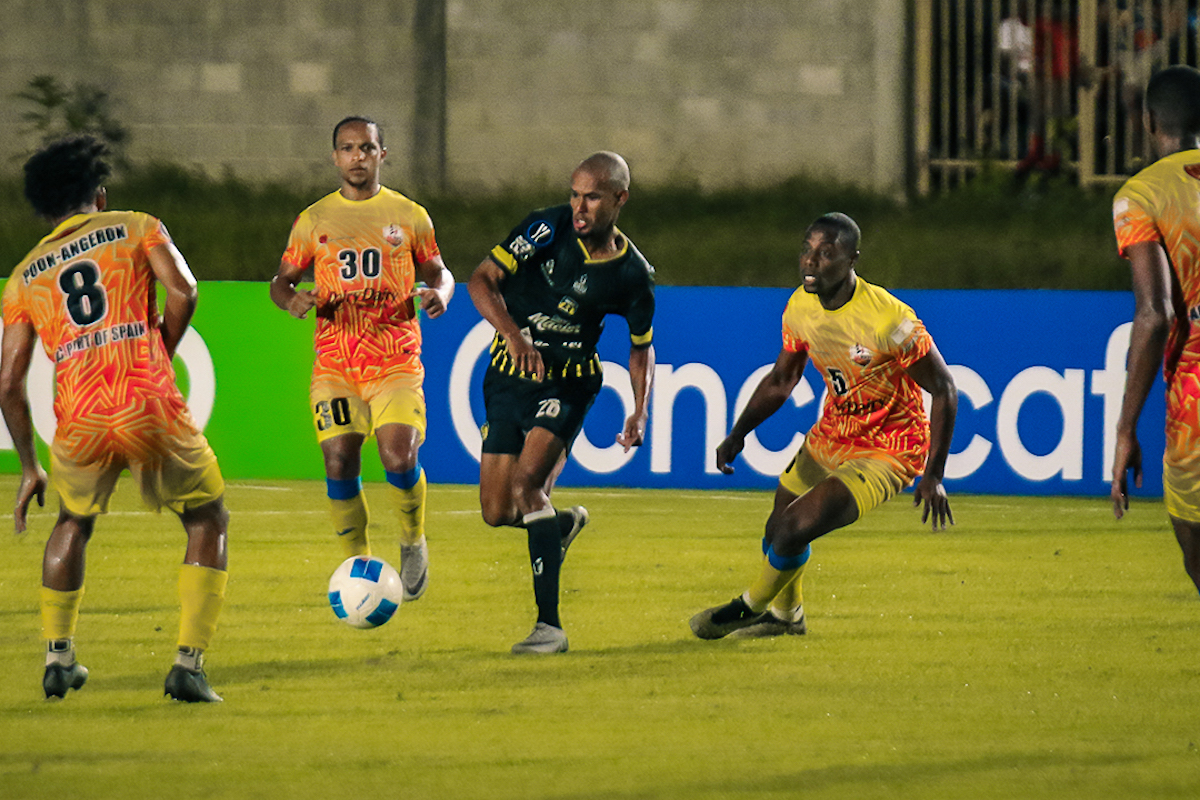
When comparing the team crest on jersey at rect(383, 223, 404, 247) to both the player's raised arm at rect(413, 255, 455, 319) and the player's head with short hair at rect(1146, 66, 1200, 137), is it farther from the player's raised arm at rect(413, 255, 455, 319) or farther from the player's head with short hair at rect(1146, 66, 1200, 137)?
the player's head with short hair at rect(1146, 66, 1200, 137)

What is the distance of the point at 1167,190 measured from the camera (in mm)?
5492

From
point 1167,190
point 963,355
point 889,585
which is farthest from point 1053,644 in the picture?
point 963,355

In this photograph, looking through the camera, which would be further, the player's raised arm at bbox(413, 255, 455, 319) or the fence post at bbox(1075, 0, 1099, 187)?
the fence post at bbox(1075, 0, 1099, 187)

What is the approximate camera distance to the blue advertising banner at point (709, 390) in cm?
1276

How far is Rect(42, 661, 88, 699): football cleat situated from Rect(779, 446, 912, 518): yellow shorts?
305cm

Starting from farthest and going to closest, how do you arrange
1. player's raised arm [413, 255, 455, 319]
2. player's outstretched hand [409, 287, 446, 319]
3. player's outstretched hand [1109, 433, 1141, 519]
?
player's raised arm [413, 255, 455, 319] < player's outstretched hand [409, 287, 446, 319] < player's outstretched hand [1109, 433, 1141, 519]

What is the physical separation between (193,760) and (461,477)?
7594mm

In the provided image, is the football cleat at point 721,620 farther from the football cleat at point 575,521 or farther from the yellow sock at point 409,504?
the yellow sock at point 409,504

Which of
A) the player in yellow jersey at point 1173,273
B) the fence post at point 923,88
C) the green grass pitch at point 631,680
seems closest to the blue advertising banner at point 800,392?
the green grass pitch at point 631,680

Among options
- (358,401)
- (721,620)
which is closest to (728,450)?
(721,620)

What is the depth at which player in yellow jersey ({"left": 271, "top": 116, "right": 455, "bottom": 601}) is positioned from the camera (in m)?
8.38

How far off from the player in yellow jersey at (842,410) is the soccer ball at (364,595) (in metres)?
1.35

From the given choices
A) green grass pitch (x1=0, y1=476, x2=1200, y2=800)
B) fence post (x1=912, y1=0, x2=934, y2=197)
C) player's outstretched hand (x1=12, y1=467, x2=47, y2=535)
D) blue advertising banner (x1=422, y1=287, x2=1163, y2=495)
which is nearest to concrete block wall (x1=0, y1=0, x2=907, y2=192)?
fence post (x1=912, y1=0, x2=934, y2=197)

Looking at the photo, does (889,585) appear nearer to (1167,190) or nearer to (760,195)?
(1167,190)
